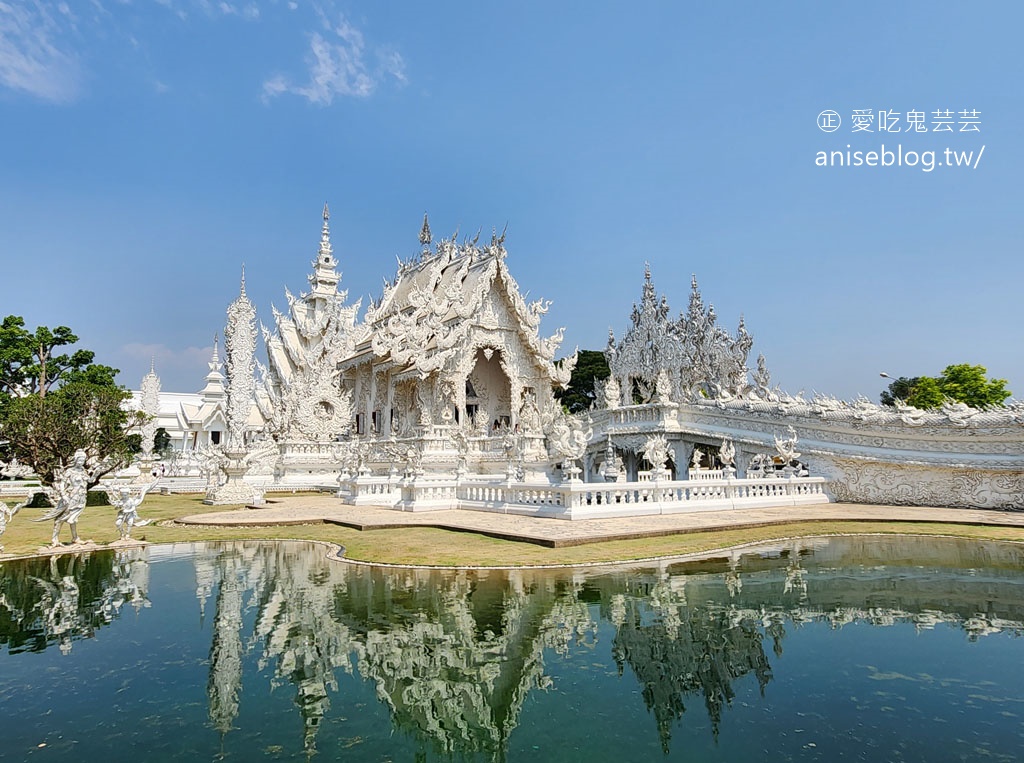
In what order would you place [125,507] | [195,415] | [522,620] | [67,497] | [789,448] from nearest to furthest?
[522,620] → [67,497] → [125,507] → [789,448] → [195,415]

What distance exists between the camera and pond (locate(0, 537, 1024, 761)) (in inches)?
140

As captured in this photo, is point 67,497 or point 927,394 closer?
point 67,497

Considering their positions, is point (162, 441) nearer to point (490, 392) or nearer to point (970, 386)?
point (490, 392)

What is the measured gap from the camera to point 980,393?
34500 mm

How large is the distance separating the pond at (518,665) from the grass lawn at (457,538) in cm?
81

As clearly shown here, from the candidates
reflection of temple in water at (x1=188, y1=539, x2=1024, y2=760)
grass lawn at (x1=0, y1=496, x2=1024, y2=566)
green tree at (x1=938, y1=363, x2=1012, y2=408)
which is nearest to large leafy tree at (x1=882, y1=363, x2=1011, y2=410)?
green tree at (x1=938, y1=363, x2=1012, y2=408)

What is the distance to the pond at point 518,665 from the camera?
3564 mm

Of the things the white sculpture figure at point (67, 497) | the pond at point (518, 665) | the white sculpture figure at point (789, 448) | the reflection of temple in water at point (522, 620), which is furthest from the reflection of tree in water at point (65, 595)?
the white sculpture figure at point (789, 448)

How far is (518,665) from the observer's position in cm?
473

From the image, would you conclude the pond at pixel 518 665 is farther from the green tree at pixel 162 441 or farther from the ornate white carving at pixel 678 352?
the green tree at pixel 162 441

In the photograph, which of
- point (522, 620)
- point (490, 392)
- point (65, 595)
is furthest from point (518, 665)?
point (490, 392)

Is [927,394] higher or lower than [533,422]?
higher

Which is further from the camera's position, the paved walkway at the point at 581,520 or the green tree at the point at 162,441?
the green tree at the point at 162,441

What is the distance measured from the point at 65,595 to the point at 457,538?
17.6 feet
